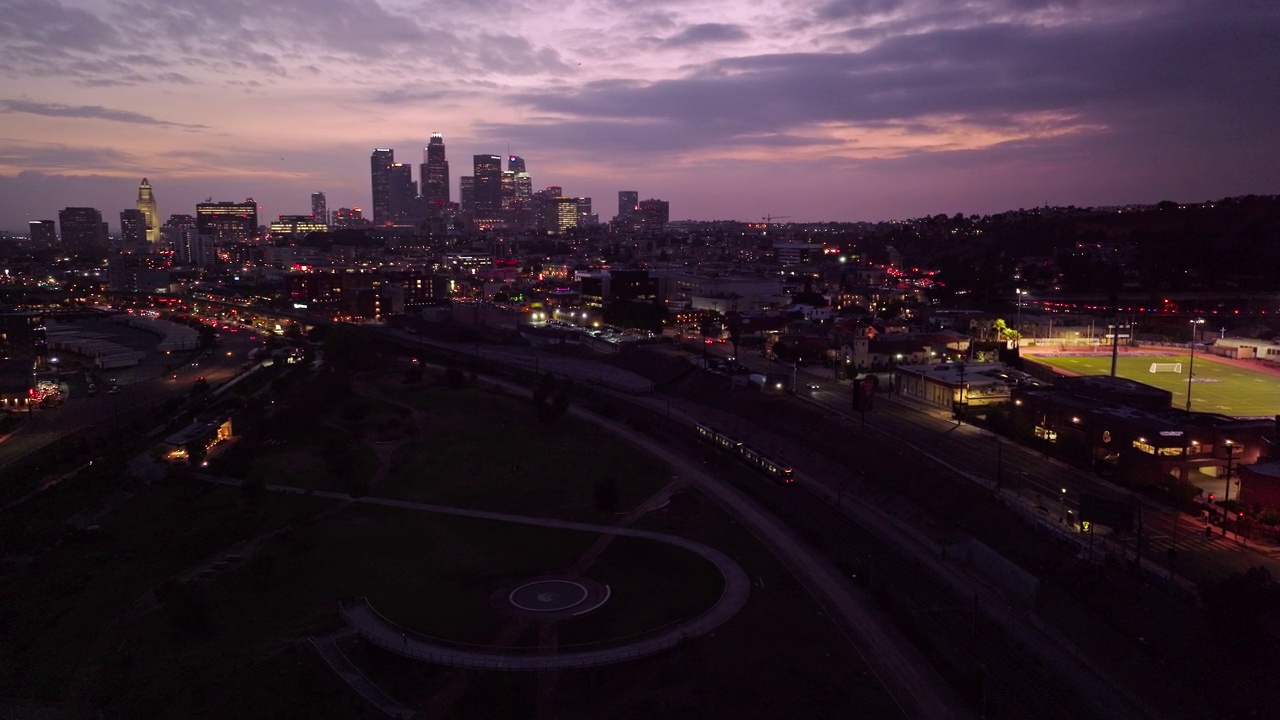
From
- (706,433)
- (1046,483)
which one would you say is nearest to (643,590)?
(1046,483)

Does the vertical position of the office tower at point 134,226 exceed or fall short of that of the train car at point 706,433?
it exceeds it

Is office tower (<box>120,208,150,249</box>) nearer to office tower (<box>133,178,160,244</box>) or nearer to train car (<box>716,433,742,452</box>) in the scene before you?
office tower (<box>133,178,160,244</box>)

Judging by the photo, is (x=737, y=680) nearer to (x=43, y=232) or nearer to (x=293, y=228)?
(x=293, y=228)

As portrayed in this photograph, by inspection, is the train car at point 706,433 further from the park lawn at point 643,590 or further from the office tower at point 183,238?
the office tower at point 183,238

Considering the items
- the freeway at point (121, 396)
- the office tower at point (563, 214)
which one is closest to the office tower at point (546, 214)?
the office tower at point (563, 214)

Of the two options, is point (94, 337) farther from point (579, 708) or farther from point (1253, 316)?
point (1253, 316)

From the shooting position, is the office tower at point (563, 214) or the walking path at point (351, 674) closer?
the walking path at point (351, 674)

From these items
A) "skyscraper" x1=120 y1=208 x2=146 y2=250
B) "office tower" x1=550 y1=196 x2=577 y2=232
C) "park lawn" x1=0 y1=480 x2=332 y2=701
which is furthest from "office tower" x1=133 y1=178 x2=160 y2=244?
"park lawn" x1=0 y1=480 x2=332 y2=701

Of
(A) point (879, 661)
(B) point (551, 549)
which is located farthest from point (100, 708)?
(A) point (879, 661)
